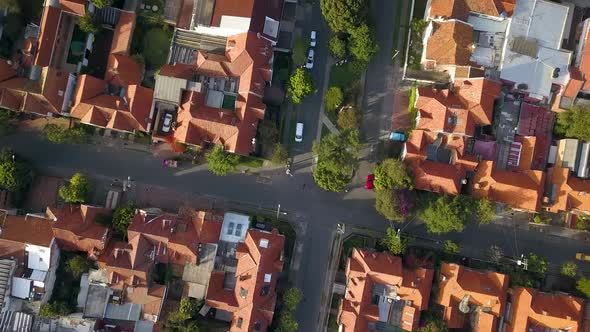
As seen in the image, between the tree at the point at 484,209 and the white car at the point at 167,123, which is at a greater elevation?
the white car at the point at 167,123

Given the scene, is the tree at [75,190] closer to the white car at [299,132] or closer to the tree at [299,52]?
the white car at [299,132]

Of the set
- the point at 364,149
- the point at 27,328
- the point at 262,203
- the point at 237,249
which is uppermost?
the point at 364,149

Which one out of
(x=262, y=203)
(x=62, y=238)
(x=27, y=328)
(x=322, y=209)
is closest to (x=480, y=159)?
(x=322, y=209)

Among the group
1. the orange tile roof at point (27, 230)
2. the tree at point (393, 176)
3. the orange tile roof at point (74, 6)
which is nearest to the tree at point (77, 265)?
the orange tile roof at point (27, 230)

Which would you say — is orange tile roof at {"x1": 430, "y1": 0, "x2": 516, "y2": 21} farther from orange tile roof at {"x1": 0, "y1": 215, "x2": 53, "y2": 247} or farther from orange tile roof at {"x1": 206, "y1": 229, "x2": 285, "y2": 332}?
orange tile roof at {"x1": 0, "y1": 215, "x2": 53, "y2": 247}

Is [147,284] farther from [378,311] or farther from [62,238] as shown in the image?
[378,311]

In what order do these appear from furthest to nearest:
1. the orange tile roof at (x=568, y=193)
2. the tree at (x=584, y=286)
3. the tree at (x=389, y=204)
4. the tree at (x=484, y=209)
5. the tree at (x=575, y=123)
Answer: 1. the tree at (x=584, y=286)
2. the orange tile roof at (x=568, y=193)
3. the tree at (x=575, y=123)
4. the tree at (x=484, y=209)
5. the tree at (x=389, y=204)

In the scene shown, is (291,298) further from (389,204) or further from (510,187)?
(510,187)
